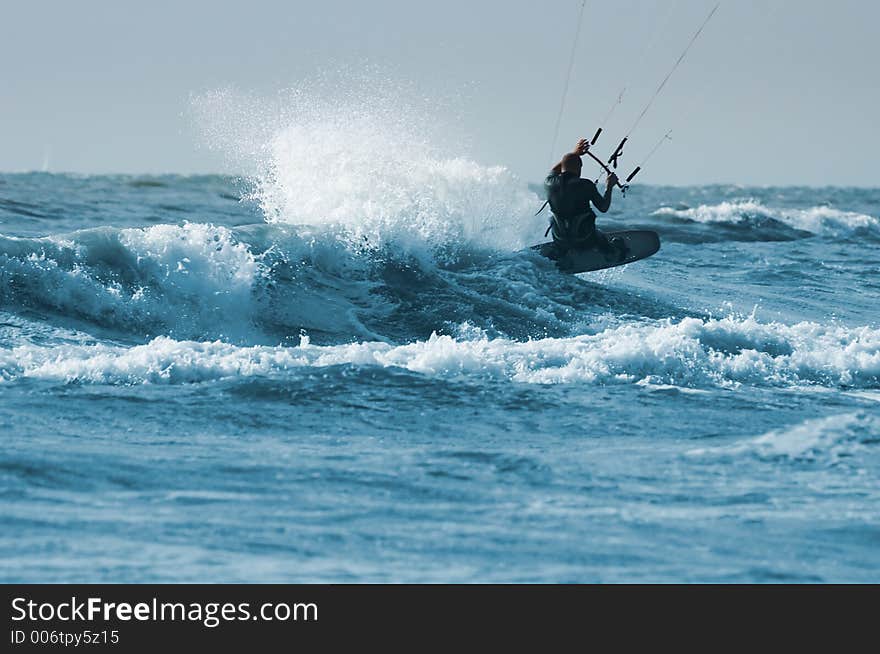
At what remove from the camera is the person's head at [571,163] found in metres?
14.8

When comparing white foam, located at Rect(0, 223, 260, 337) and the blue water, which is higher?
white foam, located at Rect(0, 223, 260, 337)

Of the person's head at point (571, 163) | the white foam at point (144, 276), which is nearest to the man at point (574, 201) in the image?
the person's head at point (571, 163)

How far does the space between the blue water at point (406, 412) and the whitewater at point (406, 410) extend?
0.03m

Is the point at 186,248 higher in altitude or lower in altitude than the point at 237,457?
higher

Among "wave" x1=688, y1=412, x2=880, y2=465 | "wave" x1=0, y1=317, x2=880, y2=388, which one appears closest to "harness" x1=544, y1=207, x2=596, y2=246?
"wave" x1=0, y1=317, x2=880, y2=388

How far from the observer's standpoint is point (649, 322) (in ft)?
50.4

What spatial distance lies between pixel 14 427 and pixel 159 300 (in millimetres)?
5368

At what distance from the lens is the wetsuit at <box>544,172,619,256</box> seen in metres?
14.8

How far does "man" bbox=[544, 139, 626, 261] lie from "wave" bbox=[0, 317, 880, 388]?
116 inches

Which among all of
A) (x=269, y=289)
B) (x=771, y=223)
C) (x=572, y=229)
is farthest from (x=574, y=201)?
→ (x=771, y=223)

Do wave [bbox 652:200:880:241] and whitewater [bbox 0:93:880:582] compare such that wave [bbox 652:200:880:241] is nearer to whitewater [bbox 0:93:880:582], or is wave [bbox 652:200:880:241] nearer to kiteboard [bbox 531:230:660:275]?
whitewater [bbox 0:93:880:582]

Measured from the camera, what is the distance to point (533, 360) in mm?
11234
